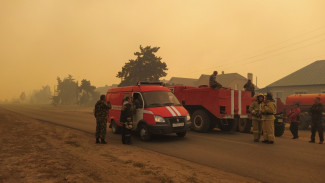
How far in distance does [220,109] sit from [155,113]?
3.98 meters

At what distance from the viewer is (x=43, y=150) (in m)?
7.28

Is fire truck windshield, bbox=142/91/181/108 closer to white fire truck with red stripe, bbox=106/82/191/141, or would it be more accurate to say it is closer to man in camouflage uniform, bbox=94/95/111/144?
white fire truck with red stripe, bbox=106/82/191/141

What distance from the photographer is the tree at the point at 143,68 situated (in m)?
43.3

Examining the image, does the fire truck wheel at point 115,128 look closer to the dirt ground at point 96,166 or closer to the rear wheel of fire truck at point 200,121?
the dirt ground at point 96,166

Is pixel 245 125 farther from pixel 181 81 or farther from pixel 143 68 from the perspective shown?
pixel 181 81

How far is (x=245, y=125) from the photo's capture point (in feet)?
41.8

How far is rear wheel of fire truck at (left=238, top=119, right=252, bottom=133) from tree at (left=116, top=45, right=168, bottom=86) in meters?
31.5

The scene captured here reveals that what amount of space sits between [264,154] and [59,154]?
20.2 ft

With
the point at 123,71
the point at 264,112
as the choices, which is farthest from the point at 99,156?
the point at 123,71

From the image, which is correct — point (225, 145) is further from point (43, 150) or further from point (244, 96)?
point (43, 150)

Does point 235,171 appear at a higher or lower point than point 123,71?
lower

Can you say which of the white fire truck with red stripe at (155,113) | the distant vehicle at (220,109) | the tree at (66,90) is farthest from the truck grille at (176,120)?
the tree at (66,90)

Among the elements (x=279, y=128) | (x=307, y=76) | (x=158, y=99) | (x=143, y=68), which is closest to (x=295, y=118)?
(x=279, y=128)

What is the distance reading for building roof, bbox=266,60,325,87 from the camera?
3528 centimetres
